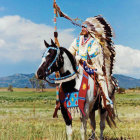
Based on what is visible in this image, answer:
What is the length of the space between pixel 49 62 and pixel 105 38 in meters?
2.69

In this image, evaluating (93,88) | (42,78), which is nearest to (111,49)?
(93,88)

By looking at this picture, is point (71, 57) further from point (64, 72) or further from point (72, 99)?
point (72, 99)

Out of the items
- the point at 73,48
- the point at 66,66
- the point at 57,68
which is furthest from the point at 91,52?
the point at 57,68

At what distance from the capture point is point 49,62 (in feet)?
17.0

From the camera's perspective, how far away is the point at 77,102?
18.2 ft

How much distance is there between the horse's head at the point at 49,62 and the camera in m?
5.10

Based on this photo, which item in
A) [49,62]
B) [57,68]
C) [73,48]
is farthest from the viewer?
[73,48]

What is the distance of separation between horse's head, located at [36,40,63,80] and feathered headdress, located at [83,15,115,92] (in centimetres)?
199

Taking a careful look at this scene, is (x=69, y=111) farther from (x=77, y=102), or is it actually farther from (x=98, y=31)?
(x=98, y=31)

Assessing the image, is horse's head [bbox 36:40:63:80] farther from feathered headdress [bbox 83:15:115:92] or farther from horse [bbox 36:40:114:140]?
feathered headdress [bbox 83:15:115:92]

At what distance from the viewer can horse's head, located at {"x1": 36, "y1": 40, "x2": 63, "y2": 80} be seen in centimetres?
510

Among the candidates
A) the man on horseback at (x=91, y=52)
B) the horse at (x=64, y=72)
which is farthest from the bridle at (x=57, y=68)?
the man on horseback at (x=91, y=52)

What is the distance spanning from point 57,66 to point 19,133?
281 cm

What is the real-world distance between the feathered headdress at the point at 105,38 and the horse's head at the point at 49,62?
1.99m
